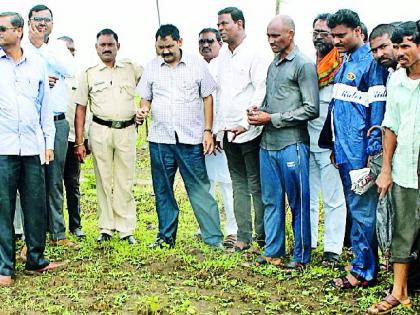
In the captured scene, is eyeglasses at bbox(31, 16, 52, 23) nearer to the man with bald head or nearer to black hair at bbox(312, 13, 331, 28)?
the man with bald head

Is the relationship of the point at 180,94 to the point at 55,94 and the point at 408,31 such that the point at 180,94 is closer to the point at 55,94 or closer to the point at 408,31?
the point at 55,94

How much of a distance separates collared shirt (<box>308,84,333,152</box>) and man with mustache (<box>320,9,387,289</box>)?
2.28 ft

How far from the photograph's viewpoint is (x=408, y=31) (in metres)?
4.33

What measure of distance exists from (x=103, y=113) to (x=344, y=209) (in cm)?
265

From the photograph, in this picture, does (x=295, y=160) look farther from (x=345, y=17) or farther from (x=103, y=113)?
(x=103, y=113)

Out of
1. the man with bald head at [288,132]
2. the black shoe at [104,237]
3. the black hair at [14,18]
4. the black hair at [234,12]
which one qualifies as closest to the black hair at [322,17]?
the man with bald head at [288,132]

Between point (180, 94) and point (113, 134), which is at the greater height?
point (180, 94)

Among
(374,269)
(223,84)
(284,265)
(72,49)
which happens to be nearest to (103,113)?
(223,84)

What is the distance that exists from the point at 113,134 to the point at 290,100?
6.62ft

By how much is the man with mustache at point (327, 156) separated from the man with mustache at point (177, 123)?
3.61ft

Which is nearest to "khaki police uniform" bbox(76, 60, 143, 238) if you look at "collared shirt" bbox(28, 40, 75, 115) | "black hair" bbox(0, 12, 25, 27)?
"collared shirt" bbox(28, 40, 75, 115)

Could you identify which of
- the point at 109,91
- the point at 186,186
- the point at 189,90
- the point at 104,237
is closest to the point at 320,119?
the point at 189,90

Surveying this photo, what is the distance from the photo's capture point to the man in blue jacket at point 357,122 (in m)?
4.94

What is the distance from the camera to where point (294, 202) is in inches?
224
